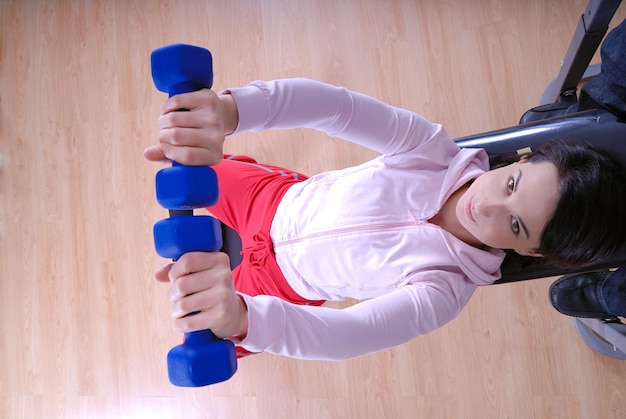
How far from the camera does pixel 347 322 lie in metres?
0.72

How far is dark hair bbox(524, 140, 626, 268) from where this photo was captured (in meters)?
0.76

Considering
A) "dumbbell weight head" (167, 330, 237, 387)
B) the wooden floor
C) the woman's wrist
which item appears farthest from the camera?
the wooden floor

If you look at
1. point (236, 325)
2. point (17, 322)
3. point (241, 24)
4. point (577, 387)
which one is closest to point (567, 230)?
point (236, 325)

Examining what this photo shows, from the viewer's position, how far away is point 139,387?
5.08 feet

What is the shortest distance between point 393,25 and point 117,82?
0.91 meters

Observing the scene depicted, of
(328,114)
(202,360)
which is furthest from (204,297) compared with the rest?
(328,114)

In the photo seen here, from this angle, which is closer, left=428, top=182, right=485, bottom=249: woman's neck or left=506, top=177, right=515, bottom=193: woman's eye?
left=506, top=177, right=515, bottom=193: woman's eye

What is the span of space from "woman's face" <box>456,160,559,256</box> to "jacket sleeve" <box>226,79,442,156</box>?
0.49ft

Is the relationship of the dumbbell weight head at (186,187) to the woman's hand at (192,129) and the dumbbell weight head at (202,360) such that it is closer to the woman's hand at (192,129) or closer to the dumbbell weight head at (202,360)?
the woman's hand at (192,129)

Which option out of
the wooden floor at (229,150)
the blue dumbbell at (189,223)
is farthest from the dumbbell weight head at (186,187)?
the wooden floor at (229,150)

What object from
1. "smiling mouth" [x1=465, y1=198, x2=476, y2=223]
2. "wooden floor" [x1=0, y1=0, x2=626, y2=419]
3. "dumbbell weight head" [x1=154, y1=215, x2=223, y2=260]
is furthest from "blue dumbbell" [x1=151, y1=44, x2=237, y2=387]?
"wooden floor" [x1=0, y1=0, x2=626, y2=419]

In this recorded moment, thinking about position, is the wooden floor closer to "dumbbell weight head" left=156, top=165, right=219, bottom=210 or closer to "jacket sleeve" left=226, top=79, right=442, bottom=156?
"jacket sleeve" left=226, top=79, right=442, bottom=156

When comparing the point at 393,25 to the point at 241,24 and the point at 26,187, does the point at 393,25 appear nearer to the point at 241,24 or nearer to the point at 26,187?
the point at 241,24

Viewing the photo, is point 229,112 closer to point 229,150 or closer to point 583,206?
point 583,206
